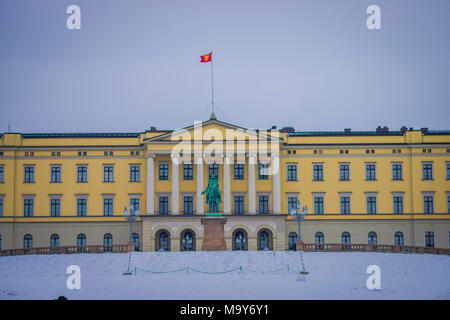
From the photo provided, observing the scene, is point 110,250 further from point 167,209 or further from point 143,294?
point 143,294

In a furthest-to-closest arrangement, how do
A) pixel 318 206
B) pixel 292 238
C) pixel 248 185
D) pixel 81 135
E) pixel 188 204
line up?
pixel 81 135, pixel 318 206, pixel 292 238, pixel 188 204, pixel 248 185

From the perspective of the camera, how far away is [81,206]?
5656 cm

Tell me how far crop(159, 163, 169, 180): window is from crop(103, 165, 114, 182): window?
4151 mm

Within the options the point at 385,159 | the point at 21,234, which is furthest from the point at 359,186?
the point at 21,234

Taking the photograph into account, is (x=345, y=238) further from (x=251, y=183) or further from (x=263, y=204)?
(x=251, y=183)

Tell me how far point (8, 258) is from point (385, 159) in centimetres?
3088

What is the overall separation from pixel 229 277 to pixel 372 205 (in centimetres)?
2253

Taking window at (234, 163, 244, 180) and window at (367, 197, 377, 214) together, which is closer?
window at (234, 163, 244, 180)

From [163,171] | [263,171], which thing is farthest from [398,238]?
[163,171]

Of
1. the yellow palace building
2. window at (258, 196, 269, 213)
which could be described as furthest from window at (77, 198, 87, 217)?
window at (258, 196, 269, 213)

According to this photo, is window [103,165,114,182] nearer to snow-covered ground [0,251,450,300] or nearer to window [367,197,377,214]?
snow-covered ground [0,251,450,300]

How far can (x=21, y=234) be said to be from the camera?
55969 millimetres

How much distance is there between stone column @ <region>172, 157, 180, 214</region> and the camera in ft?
178

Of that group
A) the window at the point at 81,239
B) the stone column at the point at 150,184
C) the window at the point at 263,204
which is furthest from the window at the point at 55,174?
the window at the point at 263,204
